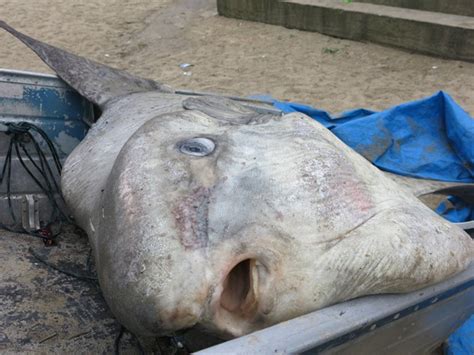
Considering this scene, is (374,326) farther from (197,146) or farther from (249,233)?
(197,146)

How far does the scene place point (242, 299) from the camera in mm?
1362

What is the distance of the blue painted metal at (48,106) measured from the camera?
99.9 inches

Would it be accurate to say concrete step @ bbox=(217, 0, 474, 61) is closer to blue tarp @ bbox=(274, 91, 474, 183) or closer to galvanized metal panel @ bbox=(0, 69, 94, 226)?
blue tarp @ bbox=(274, 91, 474, 183)

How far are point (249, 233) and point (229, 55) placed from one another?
16.1 feet

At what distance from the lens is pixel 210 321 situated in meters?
1.30

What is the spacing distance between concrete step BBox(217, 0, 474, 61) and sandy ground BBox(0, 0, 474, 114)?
113 millimetres

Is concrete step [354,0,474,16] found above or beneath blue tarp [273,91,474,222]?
above

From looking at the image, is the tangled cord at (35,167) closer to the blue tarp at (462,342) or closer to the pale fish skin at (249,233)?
the pale fish skin at (249,233)

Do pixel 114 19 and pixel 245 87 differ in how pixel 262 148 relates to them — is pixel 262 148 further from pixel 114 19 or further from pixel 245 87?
pixel 114 19

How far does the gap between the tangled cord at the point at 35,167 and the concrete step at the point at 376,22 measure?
3911 millimetres

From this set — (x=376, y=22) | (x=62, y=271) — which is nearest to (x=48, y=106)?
(x=62, y=271)

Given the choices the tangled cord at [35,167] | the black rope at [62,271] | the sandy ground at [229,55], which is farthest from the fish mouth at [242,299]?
the sandy ground at [229,55]

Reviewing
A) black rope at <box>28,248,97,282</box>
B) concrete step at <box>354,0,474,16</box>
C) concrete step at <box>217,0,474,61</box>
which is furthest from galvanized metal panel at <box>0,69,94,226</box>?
concrete step at <box>354,0,474,16</box>

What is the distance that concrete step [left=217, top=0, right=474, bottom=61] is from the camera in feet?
17.0
